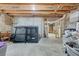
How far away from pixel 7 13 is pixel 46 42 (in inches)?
77.4

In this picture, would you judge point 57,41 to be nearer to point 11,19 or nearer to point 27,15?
point 27,15

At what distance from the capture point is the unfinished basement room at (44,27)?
146 inches

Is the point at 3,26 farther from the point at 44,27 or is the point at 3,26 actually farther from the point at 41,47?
the point at 41,47

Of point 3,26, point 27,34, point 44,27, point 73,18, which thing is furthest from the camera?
point 27,34

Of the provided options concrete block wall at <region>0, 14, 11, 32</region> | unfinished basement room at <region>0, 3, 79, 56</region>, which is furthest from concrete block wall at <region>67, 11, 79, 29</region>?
concrete block wall at <region>0, 14, 11, 32</region>

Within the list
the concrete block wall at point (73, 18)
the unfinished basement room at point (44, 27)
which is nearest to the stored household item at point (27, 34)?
the unfinished basement room at point (44, 27)

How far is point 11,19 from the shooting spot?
14.1 ft

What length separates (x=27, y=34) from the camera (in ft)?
20.2

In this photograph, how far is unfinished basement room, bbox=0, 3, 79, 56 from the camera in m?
3.71

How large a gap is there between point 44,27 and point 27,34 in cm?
158

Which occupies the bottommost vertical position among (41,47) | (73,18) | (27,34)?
(41,47)

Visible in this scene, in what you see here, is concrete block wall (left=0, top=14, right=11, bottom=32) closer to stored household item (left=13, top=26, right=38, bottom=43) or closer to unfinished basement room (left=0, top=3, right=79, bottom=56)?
unfinished basement room (left=0, top=3, right=79, bottom=56)

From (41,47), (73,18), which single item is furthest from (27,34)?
(73,18)

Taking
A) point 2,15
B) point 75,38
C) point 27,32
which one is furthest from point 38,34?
point 75,38
